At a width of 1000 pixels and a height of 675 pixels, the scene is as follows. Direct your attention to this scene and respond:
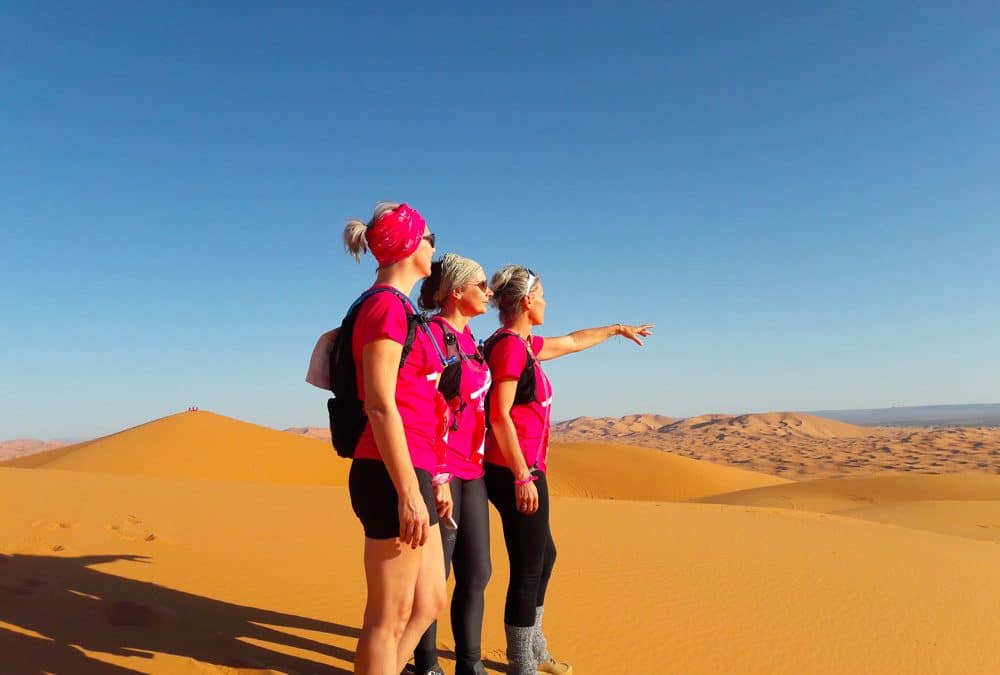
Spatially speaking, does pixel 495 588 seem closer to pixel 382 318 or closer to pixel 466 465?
pixel 466 465

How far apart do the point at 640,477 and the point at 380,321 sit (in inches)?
930

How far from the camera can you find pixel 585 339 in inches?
166

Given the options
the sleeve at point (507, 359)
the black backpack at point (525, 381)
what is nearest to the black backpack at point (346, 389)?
the sleeve at point (507, 359)

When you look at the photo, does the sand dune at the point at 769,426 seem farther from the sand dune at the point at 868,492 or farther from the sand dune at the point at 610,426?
the sand dune at the point at 868,492

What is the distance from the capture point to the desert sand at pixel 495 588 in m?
3.73

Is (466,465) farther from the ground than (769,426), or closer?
farther from the ground

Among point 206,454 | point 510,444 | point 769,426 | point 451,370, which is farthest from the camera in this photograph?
point 769,426

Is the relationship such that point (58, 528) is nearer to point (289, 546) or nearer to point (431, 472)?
point (289, 546)

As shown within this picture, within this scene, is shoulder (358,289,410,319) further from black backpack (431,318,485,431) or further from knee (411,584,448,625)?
knee (411,584,448,625)

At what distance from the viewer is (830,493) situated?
61.5 ft

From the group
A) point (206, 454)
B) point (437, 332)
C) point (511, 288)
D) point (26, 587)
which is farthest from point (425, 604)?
point (206, 454)

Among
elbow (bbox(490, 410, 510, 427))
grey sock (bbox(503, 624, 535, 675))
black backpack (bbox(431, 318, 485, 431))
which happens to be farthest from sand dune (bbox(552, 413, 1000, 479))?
black backpack (bbox(431, 318, 485, 431))

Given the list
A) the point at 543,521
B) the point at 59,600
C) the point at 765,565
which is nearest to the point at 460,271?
the point at 543,521

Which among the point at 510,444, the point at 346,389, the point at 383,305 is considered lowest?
the point at 510,444
